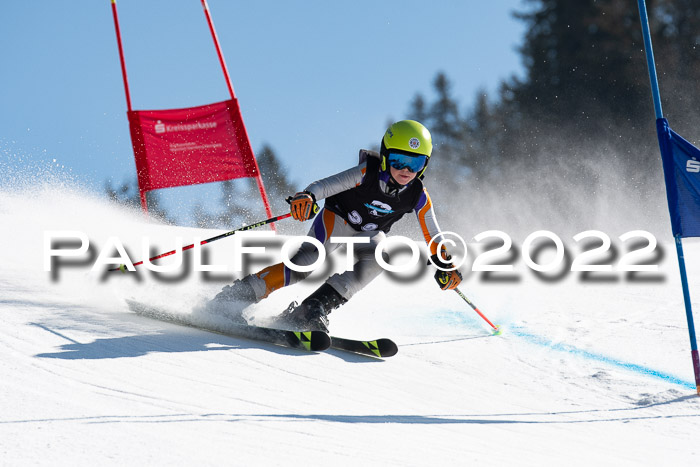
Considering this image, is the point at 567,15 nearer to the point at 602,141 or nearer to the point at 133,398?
the point at 602,141

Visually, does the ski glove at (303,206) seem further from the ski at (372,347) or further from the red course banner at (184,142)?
the red course banner at (184,142)

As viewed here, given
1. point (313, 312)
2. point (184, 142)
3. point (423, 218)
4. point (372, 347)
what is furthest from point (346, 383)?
point (184, 142)

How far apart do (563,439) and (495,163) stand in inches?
822

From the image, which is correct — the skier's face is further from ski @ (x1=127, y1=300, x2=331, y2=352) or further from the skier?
ski @ (x1=127, y1=300, x2=331, y2=352)

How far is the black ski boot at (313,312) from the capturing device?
3.92m

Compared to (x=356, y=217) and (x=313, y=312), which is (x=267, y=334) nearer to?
(x=313, y=312)

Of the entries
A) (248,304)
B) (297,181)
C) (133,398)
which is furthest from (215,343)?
(297,181)

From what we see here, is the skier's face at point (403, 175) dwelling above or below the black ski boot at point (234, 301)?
above

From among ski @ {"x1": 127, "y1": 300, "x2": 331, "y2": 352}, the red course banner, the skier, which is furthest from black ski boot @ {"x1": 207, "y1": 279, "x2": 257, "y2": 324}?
the red course banner

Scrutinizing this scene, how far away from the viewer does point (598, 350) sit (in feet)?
13.9

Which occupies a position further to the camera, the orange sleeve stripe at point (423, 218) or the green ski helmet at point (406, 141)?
the orange sleeve stripe at point (423, 218)

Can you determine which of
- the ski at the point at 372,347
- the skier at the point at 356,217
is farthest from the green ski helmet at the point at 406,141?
the ski at the point at 372,347

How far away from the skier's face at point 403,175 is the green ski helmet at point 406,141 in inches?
2.2

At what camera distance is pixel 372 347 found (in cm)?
378
